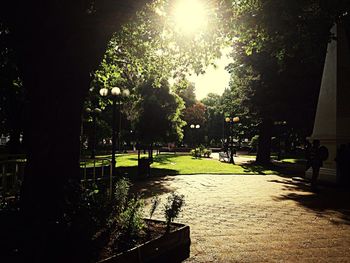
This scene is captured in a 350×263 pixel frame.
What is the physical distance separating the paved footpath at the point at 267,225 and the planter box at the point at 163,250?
0.63ft

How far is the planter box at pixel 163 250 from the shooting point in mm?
3608

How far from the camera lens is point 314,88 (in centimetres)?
2112

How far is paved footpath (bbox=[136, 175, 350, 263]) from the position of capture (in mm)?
4578

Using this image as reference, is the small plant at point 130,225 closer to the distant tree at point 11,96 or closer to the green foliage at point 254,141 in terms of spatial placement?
the distant tree at point 11,96

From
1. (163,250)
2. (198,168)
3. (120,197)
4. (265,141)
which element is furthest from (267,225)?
(265,141)

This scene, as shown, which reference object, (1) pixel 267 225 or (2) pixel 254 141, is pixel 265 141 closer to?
(1) pixel 267 225

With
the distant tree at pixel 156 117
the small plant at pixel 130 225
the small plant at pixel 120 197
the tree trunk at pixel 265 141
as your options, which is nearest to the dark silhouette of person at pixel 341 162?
the small plant at pixel 120 197

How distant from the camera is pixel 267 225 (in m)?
6.27

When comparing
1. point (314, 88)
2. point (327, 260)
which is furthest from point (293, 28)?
point (314, 88)

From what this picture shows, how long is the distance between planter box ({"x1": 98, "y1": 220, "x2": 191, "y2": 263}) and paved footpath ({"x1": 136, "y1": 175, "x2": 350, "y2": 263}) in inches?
7.6

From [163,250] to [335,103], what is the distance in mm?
12953

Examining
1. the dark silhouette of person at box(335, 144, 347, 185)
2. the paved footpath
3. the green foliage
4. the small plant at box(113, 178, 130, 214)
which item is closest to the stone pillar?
the dark silhouette of person at box(335, 144, 347, 185)

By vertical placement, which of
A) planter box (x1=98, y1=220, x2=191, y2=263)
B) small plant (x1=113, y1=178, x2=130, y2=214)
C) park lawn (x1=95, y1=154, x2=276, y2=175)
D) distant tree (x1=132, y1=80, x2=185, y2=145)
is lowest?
park lawn (x1=95, y1=154, x2=276, y2=175)

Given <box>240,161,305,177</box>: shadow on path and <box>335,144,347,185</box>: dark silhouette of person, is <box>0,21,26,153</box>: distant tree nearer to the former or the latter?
<box>335,144,347,185</box>: dark silhouette of person
